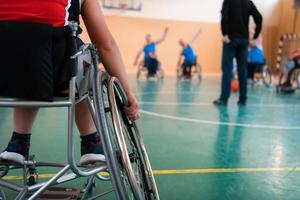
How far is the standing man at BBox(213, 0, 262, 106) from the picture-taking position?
413 centimetres

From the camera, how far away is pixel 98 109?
2.84 feet

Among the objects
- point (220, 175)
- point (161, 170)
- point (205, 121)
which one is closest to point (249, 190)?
point (220, 175)

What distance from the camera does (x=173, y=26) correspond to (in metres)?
12.8

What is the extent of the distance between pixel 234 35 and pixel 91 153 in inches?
132

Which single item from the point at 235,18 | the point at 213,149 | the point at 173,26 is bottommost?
the point at 213,149

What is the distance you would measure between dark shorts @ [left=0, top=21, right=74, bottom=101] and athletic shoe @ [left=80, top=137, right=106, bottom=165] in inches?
10.7

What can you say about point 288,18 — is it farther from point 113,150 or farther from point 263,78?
point 113,150

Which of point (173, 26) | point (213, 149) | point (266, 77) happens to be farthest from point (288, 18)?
point (213, 149)

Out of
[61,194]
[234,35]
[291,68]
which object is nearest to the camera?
[61,194]

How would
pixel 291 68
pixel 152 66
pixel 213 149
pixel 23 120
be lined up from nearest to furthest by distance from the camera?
pixel 23 120, pixel 213 149, pixel 291 68, pixel 152 66

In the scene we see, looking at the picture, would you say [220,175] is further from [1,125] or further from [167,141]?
[1,125]

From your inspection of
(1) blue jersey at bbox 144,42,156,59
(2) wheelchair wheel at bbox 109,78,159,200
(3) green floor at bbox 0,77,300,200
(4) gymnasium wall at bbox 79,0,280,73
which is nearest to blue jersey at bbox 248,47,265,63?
(1) blue jersey at bbox 144,42,156,59

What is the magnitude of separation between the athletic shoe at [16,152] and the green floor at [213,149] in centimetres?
36

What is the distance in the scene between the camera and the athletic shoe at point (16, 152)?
3.52 ft
